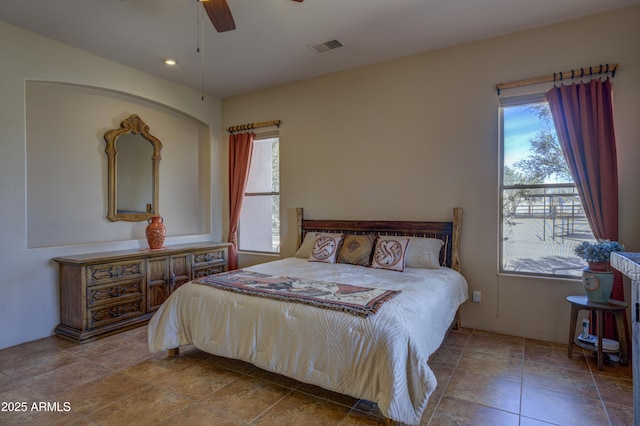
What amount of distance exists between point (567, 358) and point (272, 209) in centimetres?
367

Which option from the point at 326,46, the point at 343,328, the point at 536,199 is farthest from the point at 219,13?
the point at 536,199

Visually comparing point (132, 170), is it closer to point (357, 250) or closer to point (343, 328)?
point (357, 250)

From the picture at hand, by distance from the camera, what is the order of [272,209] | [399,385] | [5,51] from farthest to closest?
[272,209] < [5,51] < [399,385]

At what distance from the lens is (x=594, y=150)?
9.36 feet

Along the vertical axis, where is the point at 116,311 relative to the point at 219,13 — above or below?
below

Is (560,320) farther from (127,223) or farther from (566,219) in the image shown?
(127,223)

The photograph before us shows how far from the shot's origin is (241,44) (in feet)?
11.4

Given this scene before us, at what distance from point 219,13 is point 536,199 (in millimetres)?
3185

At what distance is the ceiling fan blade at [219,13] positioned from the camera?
2.08 m

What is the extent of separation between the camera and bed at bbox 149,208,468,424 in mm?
1816

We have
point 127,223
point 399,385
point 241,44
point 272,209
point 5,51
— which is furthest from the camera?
point 272,209

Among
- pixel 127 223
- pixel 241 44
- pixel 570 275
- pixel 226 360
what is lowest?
pixel 226 360

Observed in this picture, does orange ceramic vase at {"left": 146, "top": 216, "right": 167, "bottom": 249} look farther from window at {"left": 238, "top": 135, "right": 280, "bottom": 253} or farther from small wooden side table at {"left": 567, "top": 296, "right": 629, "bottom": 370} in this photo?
small wooden side table at {"left": 567, "top": 296, "right": 629, "bottom": 370}

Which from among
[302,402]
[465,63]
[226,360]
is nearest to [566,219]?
[465,63]
